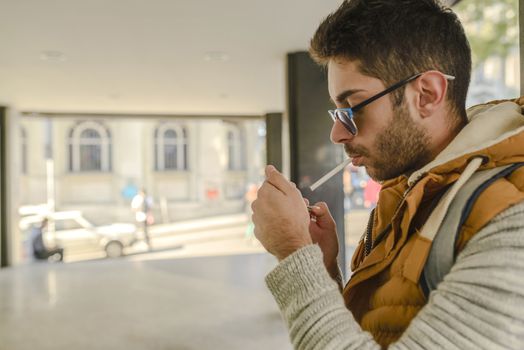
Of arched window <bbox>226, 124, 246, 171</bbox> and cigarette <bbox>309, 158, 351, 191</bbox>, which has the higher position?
arched window <bbox>226, 124, 246, 171</bbox>

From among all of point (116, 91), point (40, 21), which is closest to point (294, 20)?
point (40, 21)

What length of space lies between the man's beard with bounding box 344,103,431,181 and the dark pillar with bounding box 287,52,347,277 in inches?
139

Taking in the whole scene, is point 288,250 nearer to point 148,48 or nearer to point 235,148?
point 148,48

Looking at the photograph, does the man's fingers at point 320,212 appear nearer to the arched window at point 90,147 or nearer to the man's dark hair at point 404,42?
the man's dark hair at point 404,42

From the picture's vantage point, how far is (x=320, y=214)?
1.07 m

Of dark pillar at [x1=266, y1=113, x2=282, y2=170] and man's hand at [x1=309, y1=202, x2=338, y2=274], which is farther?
dark pillar at [x1=266, y1=113, x2=282, y2=170]

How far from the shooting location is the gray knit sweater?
588 mm

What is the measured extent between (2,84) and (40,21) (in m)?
2.80

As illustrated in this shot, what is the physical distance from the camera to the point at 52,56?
444cm

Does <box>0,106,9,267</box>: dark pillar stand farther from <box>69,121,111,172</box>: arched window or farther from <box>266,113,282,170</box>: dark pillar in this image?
<box>69,121,111,172</box>: arched window

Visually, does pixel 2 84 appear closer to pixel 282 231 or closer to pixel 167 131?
pixel 282 231

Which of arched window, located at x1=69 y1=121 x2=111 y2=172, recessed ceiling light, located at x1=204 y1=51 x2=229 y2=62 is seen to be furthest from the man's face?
arched window, located at x1=69 y1=121 x2=111 y2=172

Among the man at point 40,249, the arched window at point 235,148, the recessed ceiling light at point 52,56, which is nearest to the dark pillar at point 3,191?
the man at point 40,249

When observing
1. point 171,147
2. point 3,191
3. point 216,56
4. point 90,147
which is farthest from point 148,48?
point 90,147
